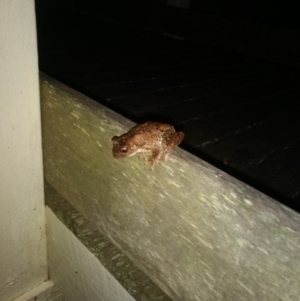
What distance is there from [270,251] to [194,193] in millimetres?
375

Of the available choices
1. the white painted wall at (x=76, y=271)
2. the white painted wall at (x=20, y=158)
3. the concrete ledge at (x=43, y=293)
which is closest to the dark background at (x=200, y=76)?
the white painted wall at (x=20, y=158)

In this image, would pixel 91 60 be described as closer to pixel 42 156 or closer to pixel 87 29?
pixel 42 156

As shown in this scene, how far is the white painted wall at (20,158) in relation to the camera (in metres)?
1.81

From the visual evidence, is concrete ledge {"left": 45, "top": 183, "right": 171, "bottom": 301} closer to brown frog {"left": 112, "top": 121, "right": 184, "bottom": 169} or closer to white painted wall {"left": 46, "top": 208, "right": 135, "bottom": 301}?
white painted wall {"left": 46, "top": 208, "right": 135, "bottom": 301}

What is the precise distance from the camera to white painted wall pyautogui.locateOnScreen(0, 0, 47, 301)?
1.81 meters

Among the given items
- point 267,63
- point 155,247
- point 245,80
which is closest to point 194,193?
point 155,247

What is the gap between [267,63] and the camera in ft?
14.0

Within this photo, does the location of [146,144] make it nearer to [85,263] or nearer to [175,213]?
[175,213]

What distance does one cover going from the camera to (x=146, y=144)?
1574 mm

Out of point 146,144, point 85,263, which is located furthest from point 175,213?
point 85,263

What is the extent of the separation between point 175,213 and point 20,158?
4.61ft

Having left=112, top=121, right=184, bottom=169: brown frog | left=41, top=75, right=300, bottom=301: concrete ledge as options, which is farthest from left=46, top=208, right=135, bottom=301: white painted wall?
left=112, top=121, right=184, bottom=169: brown frog

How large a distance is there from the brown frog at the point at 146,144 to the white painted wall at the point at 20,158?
0.84m

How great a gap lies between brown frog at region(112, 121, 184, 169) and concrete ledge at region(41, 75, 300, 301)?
0.18ft
